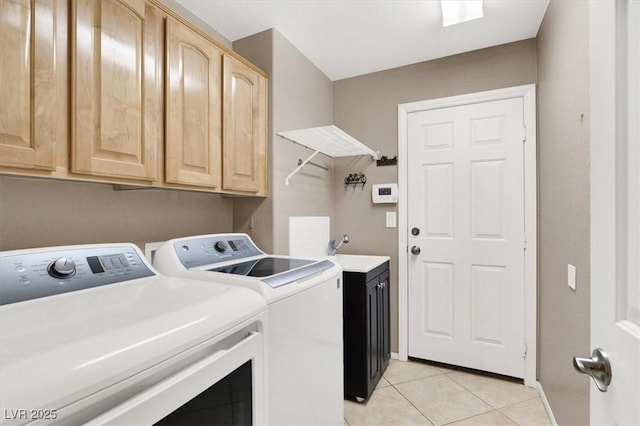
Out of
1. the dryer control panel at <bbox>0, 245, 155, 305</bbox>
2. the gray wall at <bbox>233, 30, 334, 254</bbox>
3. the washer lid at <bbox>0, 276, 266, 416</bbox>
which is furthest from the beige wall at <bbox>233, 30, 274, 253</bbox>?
the washer lid at <bbox>0, 276, 266, 416</bbox>

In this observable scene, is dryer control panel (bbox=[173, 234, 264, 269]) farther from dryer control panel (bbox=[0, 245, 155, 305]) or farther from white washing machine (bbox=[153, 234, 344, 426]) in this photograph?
dryer control panel (bbox=[0, 245, 155, 305])

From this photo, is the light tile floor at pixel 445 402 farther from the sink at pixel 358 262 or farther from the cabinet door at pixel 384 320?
the sink at pixel 358 262

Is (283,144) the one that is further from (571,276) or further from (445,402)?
(445,402)

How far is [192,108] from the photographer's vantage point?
154 centimetres

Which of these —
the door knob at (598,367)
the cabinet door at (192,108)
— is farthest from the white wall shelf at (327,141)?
the door knob at (598,367)

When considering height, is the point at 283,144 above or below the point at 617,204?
above

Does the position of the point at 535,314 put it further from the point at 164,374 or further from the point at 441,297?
the point at 164,374

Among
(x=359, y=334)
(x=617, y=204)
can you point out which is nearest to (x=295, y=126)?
(x=359, y=334)

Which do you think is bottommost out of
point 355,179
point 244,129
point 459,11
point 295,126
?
point 355,179

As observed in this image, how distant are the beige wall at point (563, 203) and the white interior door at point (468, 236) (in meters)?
0.17

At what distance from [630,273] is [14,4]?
1.65 metres

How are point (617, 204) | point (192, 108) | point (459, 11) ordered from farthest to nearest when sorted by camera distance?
1. point (459, 11)
2. point (192, 108)
3. point (617, 204)

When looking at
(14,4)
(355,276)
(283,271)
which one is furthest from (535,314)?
(14,4)

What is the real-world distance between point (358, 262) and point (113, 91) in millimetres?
1794
